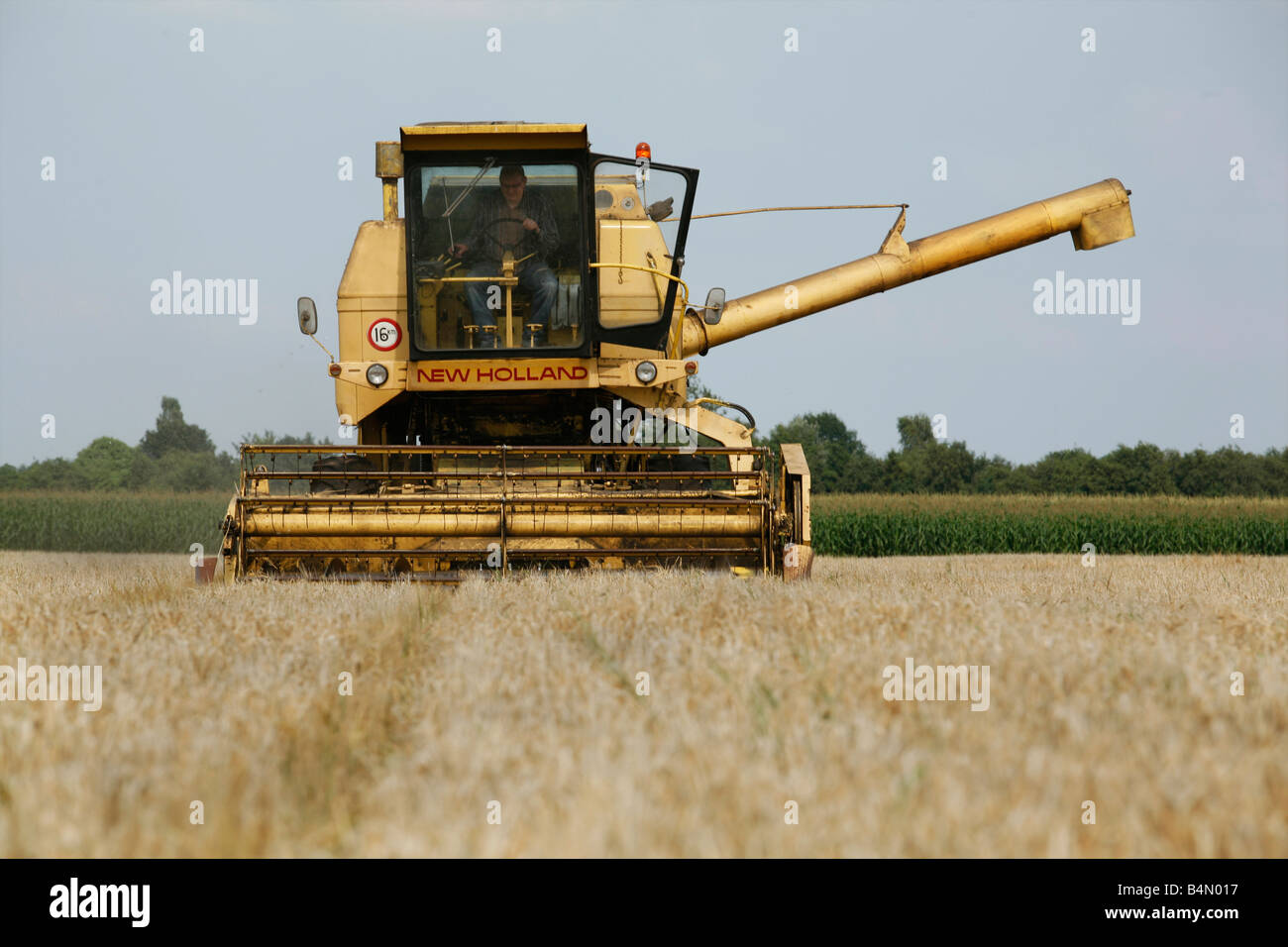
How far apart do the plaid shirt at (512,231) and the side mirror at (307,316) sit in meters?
1.03

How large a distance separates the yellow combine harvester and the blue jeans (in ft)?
0.04

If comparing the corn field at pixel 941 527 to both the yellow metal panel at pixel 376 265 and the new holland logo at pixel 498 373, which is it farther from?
the new holland logo at pixel 498 373

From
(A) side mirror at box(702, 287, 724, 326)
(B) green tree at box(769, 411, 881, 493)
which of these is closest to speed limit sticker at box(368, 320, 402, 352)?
(A) side mirror at box(702, 287, 724, 326)

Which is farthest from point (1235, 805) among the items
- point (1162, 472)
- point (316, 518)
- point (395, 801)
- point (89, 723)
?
point (1162, 472)

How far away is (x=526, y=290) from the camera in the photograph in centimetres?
768

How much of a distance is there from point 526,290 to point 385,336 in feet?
3.13

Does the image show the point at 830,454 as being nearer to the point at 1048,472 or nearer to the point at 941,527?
the point at 1048,472

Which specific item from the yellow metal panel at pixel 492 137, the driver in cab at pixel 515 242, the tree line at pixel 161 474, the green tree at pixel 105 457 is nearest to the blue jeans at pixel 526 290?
the driver in cab at pixel 515 242

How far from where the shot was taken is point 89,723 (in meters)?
2.68

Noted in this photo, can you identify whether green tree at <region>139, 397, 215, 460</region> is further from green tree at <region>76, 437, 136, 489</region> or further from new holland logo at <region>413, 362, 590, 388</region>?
new holland logo at <region>413, 362, 590, 388</region>

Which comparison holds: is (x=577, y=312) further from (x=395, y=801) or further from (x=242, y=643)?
(x=395, y=801)

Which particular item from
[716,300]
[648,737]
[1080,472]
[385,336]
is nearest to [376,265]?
[385,336]

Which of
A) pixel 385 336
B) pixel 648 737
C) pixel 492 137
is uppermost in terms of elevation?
pixel 492 137

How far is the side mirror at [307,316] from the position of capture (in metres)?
7.68
